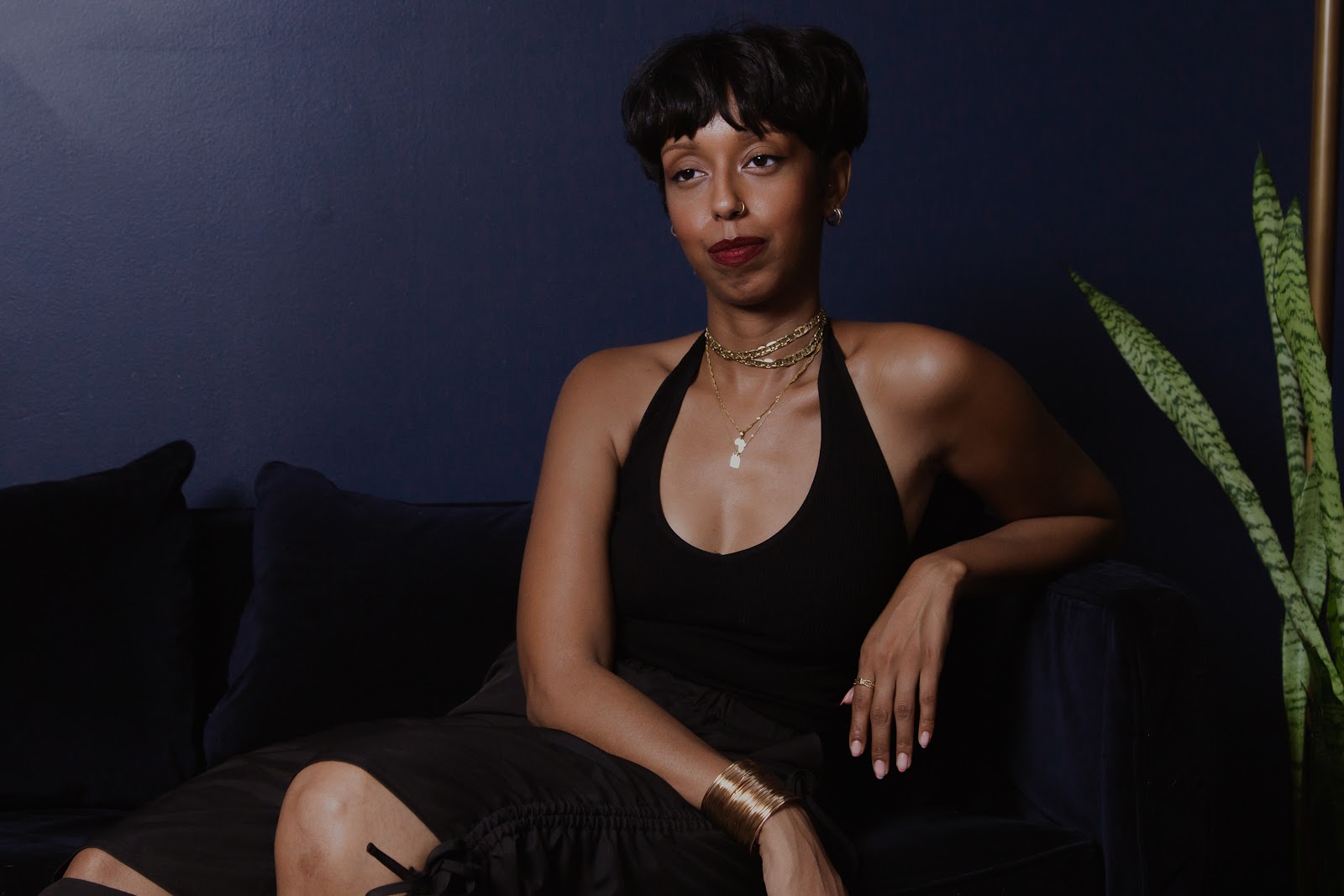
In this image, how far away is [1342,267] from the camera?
254 cm

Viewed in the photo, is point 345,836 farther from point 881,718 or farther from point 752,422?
point 752,422

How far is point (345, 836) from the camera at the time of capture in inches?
44.9

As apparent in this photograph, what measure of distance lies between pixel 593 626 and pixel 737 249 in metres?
0.53

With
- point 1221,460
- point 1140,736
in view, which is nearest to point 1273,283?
point 1221,460

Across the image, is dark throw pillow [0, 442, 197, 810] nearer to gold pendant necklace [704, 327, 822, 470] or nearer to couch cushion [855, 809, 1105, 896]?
gold pendant necklace [704, 327, 822, 470]

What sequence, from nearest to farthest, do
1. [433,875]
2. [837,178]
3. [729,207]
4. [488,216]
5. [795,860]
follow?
[433,875] → [795,860] → [729,207] → [837,178] → [488,216]

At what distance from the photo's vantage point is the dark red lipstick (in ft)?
5.17

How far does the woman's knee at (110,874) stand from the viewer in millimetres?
1277

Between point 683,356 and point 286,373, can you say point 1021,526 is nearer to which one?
point 683,356

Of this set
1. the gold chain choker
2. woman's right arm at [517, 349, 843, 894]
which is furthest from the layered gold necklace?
woman's right arm at [517, 349, 843, 894]

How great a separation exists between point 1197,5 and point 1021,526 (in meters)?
1.42

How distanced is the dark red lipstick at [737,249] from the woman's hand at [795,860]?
2.29 feet

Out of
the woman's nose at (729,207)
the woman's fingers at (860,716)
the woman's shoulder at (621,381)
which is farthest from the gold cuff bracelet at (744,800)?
the woman's nose at (729,207)

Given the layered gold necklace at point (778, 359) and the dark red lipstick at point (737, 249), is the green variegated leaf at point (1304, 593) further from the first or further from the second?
the dark red lipstick at point (737, 249)
